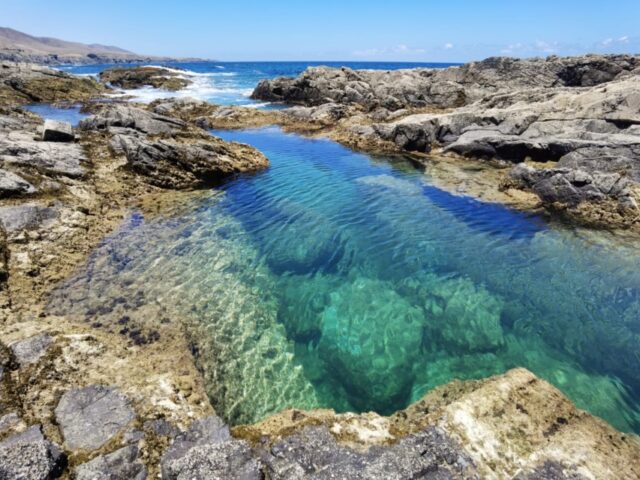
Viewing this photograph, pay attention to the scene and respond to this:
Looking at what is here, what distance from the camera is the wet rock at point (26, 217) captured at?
45.5ft

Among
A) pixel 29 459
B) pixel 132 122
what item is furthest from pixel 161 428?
pixel 132 122

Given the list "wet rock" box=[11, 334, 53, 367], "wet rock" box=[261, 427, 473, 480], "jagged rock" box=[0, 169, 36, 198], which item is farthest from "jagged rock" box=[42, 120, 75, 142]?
"wet rock" box=[261, 427, 473, 480]

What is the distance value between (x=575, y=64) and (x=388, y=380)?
2882 inches

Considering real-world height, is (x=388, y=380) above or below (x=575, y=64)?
below

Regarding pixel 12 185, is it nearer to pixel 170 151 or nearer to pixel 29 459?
pixel 170 151

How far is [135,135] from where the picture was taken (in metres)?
26.8

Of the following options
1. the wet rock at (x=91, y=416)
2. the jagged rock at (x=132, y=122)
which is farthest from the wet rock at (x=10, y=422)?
the jagged rock at (x=132, y=122)

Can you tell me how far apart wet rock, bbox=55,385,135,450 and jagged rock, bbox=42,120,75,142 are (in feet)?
72.0

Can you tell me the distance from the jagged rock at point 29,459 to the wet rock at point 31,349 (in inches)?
97.4

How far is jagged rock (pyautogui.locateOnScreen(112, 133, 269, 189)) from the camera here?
22.9 metres

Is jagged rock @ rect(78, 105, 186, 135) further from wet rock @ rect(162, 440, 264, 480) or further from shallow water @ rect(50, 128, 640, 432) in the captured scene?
wet rock @ rect(162, 440, 264, 480)

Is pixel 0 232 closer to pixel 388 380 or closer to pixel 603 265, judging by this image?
pixel 388 380

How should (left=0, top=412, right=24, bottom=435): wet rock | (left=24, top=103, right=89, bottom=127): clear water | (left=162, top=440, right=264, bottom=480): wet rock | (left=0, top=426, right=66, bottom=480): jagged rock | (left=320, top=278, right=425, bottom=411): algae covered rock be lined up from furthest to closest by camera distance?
(left=24, top=103, right=89, bottom=127): clear water → (left=320, top=278, right=425, bottom=411): algae covered rock → (left=0, top=412, right=24, bottom=435): wet rock → (left=162, top=440, right=264, bottom=480): wet rock → (left=0, top=426, right=66, bottom=480): jagged rock

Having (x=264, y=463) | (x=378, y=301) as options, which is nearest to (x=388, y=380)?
(x=378, y=301)
